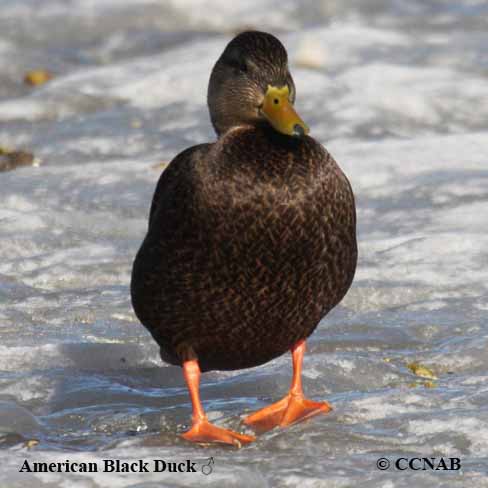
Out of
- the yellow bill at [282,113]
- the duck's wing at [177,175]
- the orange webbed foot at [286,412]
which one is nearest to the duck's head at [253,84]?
the yellow bill at [282,113]

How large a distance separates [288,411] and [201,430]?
0.32 metres

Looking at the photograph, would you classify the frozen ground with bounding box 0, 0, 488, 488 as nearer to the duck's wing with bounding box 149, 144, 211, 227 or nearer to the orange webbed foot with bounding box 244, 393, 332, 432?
the orange webbed foot with bounding box 244, 393, 332, 432

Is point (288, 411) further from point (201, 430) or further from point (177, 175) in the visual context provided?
point (177, 175)

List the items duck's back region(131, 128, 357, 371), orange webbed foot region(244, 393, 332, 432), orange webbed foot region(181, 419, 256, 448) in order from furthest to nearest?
orange webbed foot region(244, 393, 332, 432) < orange webbed foot region(181, 419, 256, 448) < duck's back region(131, 128, 357, 371)

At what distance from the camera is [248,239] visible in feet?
13.8

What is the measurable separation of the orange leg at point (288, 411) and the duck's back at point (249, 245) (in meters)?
0.20

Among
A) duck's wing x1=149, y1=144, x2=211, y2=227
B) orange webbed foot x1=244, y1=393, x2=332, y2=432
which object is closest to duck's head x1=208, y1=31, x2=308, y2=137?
duck's wing x1=149, y1=144, x2=211, y2=227

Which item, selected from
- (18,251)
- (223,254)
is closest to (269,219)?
(223,254)

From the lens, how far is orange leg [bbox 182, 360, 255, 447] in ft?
14.3

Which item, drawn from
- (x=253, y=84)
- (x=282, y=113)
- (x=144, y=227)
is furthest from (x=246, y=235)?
(x=144, y=227)

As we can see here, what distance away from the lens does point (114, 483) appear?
378cm

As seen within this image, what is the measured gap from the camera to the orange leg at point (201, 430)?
4.37 meters

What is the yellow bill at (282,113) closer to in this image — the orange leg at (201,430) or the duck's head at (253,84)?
the duck's head at (253,84)

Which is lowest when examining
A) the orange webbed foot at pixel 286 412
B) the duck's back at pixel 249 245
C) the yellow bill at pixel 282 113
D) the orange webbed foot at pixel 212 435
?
the orange webbed foot at pixel 286 412
